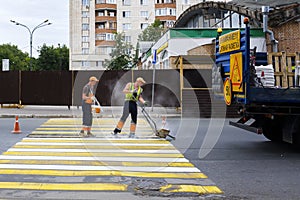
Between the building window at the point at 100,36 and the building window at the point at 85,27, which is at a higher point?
the building window at the point at 85,27

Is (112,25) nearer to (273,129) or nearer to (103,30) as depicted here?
(103,30)

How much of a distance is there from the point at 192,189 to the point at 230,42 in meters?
4.55

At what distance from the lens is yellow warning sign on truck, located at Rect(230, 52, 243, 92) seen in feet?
31.6

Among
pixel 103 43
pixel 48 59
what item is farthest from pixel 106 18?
pixel 48 59

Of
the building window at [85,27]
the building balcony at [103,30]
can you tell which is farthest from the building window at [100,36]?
the building window at [85,27]

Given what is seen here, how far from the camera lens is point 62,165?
28.9 feet

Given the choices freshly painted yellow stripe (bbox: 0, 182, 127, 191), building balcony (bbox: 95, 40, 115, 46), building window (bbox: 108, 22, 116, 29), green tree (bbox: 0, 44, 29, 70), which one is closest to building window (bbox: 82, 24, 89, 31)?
building balcony (bbox: 95, 40, 115, 46)

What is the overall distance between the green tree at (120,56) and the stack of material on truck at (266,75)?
4569 centimetres

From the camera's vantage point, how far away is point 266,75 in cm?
983

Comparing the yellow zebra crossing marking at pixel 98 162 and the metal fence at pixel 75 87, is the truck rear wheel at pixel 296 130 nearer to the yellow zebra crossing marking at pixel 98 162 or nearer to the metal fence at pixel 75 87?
the yellow zebra crossing marking at pixel 98 162

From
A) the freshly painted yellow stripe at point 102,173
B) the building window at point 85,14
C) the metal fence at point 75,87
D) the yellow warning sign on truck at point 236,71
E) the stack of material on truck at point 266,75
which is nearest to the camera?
the freshly painted yellow stripe at point 102,173

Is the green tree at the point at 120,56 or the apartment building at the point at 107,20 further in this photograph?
the apartment building at the point at 107,20

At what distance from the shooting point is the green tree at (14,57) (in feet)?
297

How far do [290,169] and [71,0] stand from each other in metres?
77.9
